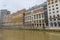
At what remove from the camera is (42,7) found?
23.1 metres

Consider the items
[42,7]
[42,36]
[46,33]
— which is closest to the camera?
[46,33]

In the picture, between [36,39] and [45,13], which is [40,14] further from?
[36,39]

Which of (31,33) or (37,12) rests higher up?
(37,12)

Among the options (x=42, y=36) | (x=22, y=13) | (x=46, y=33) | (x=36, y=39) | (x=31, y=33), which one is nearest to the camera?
(x=46, y=33)

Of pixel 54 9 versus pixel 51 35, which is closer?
pixel 51 35

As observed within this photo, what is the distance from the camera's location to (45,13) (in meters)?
24.2

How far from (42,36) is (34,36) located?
3.79 ft

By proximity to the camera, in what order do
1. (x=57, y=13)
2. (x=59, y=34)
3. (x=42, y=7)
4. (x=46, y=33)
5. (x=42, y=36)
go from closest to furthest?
(x=59, y=34) → (x=46, y=33) → (x=42, y=36) → (x=57, y=13) → (x=42, y=7)

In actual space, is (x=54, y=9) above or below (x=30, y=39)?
above

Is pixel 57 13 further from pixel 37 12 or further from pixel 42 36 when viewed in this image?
pixel 42 36

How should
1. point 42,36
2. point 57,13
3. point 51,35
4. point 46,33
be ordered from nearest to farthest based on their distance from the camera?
point 51,35 < point 46,33 < point 42,36 < point 57,13

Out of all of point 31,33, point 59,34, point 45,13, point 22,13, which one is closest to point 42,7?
point 45,13

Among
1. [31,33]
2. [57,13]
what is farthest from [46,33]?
[57,13]

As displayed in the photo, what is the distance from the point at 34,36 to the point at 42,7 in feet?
47.9
